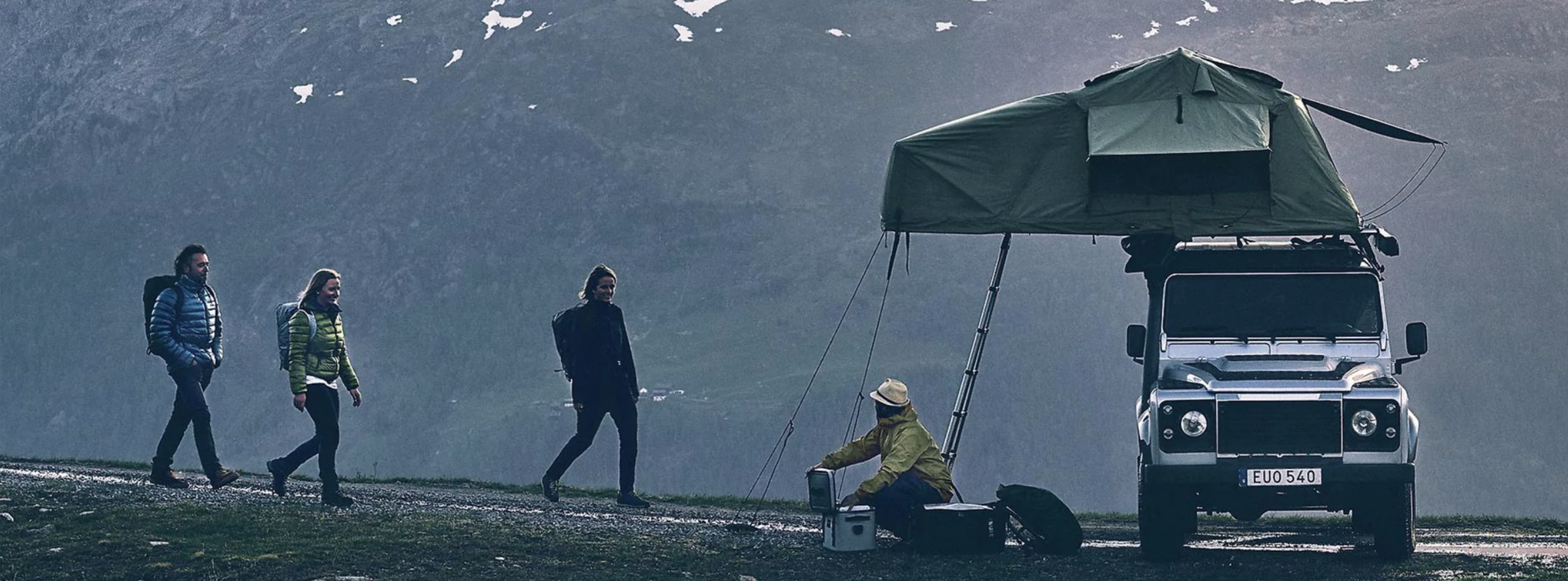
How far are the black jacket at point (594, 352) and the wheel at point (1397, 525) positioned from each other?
757 cm

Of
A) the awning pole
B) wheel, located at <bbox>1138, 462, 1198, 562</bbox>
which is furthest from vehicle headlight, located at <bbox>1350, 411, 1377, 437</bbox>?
the awning pole

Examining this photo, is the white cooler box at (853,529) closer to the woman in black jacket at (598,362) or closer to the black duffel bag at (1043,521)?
Result: the black duffel bag at (1043,521)

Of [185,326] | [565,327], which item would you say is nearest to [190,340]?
[185,326]

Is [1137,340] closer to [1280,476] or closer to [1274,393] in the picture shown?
[1274,393]

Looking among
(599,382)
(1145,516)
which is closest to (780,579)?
(1145,516)

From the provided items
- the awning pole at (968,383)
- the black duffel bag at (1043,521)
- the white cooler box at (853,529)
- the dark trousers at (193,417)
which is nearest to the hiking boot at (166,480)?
the dark trousers at (193,417)

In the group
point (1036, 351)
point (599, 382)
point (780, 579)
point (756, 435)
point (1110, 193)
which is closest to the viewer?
point (780, 579)

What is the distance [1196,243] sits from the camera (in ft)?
58.3

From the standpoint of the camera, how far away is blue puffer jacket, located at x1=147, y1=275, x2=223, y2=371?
1755 centimetres

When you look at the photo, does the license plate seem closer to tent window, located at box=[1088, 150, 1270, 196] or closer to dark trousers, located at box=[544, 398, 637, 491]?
tent window, located at box=[1088, 150, 1270, 196]

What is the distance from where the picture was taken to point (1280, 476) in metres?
15.3

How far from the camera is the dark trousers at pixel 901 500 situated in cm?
1573

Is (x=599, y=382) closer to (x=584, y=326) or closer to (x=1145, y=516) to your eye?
(x=584, y=326)

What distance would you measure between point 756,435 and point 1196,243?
16870cm
